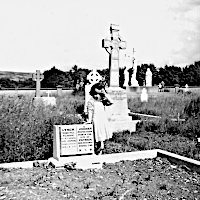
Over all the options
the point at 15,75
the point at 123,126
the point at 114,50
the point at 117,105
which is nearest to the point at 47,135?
the point at 123,126

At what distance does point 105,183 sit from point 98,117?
1764mm

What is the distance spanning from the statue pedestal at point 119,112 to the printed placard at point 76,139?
5153mm

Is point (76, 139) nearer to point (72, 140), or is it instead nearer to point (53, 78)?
point (72, 140)

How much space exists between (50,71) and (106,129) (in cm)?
5240

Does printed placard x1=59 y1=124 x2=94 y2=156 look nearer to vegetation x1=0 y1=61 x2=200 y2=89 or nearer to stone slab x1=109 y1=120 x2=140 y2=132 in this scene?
stone slab x1=109 y1=120 x2=140 y2=132

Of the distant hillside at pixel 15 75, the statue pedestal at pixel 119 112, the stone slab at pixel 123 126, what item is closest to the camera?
the stone slab at pixel 123 126

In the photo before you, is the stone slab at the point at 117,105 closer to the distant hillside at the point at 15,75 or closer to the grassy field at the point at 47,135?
the grassy field at the point at 47,135

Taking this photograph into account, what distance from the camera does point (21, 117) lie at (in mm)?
7914

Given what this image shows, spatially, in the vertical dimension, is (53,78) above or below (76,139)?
above

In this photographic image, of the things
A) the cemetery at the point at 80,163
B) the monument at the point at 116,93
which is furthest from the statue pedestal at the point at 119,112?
the cemetery at the point at 80,163

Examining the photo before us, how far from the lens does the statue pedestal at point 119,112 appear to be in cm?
1176

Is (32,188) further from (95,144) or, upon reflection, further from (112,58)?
(112,58)

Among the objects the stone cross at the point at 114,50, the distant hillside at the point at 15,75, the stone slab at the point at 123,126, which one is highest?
the distant hillside at the point at 15,75

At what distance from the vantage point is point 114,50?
1251cm
